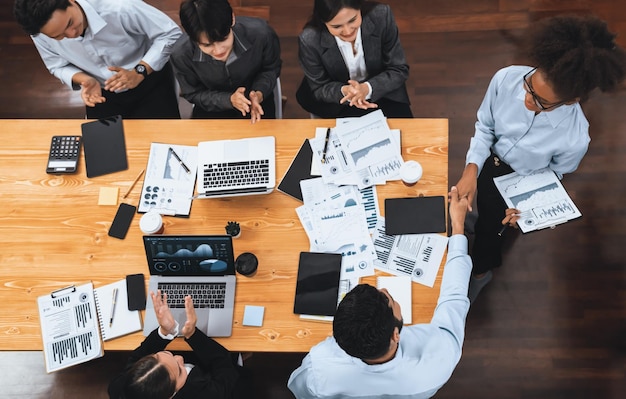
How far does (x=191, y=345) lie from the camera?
197 centimetres

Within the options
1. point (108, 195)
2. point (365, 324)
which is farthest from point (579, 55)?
point (108, 195)

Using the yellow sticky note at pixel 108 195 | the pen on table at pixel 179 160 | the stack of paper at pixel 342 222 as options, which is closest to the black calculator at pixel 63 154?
the yellow sticky note at pixel 108 195

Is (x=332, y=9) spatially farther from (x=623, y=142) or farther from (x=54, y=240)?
(x=623, y=142)

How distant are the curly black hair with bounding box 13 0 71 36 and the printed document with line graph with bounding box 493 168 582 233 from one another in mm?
1972

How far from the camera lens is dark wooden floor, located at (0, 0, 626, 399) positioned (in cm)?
268

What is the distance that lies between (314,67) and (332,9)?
391 millimetres

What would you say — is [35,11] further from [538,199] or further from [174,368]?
[538,199]

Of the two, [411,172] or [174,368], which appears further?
[411,172]

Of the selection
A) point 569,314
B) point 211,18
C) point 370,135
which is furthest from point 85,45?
point 569,314

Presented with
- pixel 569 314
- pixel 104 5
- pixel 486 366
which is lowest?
pixel 486 366

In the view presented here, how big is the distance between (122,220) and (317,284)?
830 millimetres

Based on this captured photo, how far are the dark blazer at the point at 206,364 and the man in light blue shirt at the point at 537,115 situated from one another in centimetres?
117

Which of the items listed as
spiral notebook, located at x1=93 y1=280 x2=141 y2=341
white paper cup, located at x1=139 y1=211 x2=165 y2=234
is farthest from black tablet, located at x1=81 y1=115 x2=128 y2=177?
spiral notebook, located at x1=93 y1=280 x2=141 y2=341

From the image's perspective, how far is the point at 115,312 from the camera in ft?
6.71
